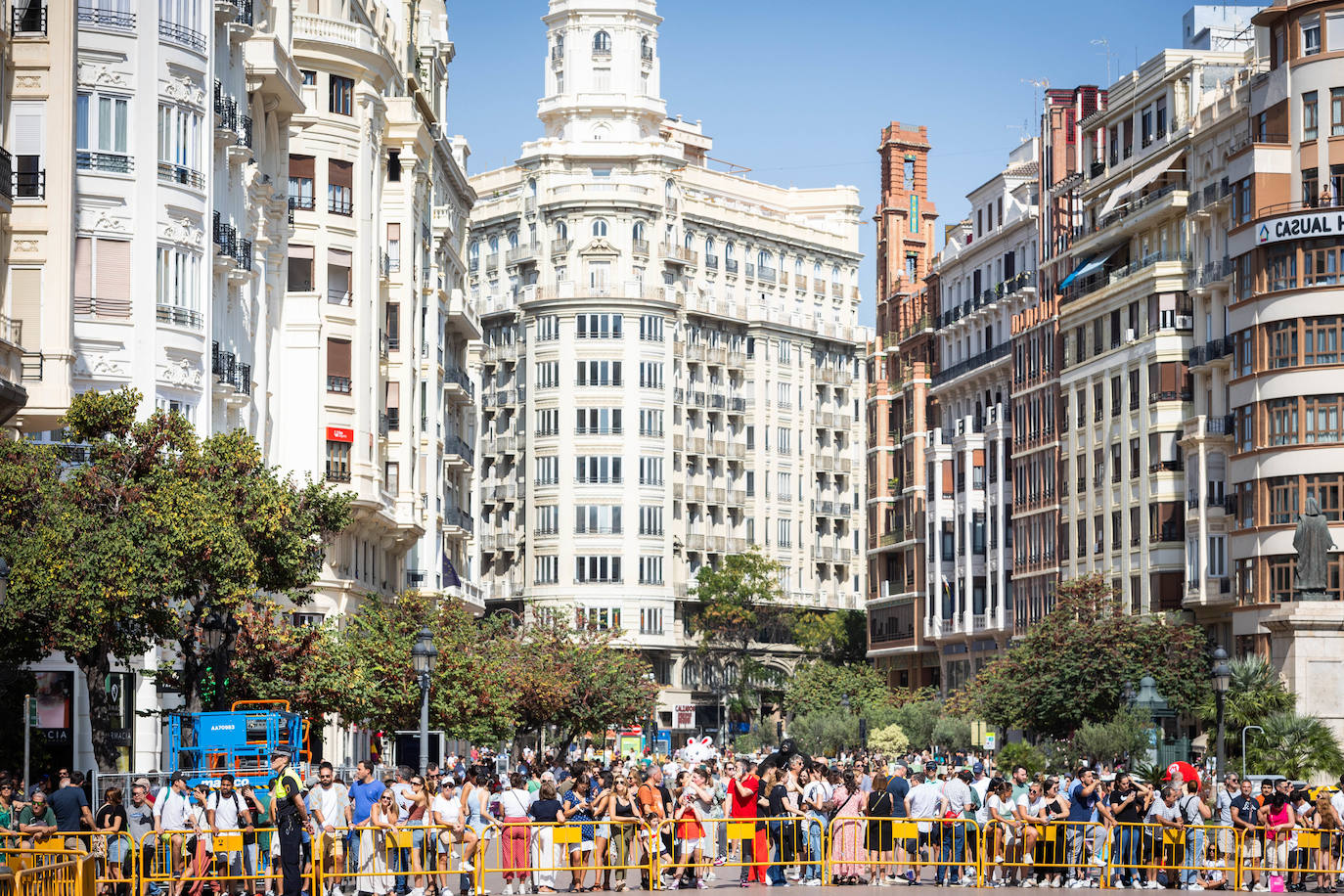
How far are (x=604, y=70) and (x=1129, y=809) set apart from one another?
9787 cm

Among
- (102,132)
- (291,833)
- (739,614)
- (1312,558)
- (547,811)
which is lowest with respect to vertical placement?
(547,811)

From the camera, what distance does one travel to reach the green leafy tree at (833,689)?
10231cm

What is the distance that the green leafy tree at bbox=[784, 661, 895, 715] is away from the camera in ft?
336

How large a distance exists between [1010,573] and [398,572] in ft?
99.5

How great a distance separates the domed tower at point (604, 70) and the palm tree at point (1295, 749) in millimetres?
78420

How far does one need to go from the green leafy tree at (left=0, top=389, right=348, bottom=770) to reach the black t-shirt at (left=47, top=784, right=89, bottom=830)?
27.0 feet

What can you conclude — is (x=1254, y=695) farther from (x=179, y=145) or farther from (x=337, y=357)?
(x=179, y=145)

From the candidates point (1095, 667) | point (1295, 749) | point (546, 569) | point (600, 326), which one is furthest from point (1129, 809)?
point (600, 326)

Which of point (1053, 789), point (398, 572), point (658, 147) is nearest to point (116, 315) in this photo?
point (1053, 789)

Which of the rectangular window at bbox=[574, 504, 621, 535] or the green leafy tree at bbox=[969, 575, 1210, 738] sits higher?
the rectangular window at bbox=[574, 504, 621, 535]

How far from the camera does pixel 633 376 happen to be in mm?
122562

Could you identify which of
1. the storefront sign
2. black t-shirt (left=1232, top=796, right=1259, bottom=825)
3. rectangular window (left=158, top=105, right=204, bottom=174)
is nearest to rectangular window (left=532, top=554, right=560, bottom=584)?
the storefront sign

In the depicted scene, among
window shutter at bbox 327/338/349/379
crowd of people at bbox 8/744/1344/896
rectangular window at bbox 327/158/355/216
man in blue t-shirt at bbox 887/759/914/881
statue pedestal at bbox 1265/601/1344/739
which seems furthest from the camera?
rectangular window at bbox 327/158/355/216

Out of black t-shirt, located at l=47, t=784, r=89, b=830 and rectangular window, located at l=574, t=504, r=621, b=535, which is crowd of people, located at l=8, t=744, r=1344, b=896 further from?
rectangular window, located at l=574, t=504, r=621, b=535
